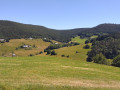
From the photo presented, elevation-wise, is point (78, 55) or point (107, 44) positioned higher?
point (107, 44)

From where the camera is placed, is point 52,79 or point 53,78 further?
point 53,78

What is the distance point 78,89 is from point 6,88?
6.48 m

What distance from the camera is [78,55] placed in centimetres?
14738

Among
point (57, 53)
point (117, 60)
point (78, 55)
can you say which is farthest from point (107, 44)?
point (117, 60)

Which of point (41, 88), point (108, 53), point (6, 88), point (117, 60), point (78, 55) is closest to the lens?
point (6, 88)

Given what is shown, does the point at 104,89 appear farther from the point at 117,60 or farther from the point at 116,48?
the point at 116,48

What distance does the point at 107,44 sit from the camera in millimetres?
152750

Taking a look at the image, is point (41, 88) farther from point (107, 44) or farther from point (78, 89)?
point (107, 44)

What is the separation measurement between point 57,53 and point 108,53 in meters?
63.6

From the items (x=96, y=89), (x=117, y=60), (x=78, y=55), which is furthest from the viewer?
(x=78, y=55)

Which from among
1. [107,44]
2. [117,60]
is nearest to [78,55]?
[107,44]

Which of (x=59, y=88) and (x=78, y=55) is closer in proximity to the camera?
(x=59, y=88)

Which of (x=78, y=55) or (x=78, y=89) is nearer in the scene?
(x=78, y=89)

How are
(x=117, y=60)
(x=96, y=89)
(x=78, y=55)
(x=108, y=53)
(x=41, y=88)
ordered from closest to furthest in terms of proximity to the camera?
(x=41, y=88) < (x=96, y=89) < (x=117, y=60) < (x=108, y=53) < (x=78, y=55)
